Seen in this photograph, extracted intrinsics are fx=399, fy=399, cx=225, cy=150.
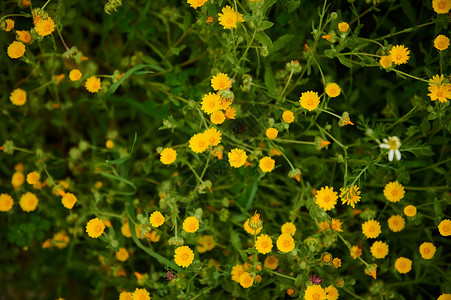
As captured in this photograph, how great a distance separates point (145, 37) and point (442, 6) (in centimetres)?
142

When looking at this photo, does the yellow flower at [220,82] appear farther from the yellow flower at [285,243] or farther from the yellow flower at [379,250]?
the yellow flower at [379,250]

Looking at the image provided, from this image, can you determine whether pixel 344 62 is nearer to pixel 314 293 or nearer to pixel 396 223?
pixel 396 223

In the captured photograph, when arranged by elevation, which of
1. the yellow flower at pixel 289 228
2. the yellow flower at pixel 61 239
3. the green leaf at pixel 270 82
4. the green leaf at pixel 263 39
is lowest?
the yellow flower at pixel 61 239

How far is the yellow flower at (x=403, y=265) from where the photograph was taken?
183 cm

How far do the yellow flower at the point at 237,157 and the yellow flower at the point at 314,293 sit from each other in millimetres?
588

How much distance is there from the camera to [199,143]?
1.72 meters

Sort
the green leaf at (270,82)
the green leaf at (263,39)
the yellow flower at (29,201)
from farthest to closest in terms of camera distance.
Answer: the yellow flower at (29,201), the green leaf at (270,82), the green leaf at (263,39)

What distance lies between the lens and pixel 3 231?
94.0 inches

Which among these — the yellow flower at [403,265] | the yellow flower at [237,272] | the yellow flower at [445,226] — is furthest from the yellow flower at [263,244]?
the yellow flower at [445,226]

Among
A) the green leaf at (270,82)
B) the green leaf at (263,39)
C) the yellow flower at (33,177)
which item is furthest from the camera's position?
the yellow flower at (33,177)

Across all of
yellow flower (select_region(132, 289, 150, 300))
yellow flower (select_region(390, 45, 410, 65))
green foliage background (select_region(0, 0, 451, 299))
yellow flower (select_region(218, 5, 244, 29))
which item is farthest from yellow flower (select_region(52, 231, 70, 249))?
yellow flower (select_region(390, 45, 410, 65))

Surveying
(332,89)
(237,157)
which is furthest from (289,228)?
(332,89)

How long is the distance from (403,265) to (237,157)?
0.92m

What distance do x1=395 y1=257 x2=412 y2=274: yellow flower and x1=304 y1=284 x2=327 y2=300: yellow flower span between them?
A: 0.42 m
